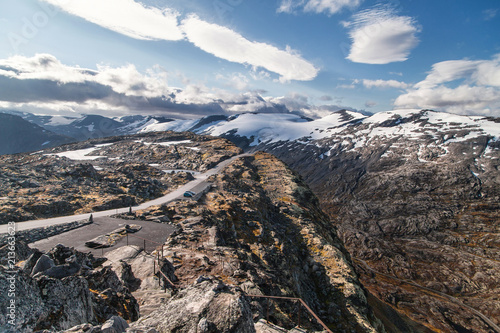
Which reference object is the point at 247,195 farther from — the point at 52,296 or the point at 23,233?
the point at 52,296

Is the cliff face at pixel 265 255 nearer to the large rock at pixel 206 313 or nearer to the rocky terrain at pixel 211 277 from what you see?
the rocky terrain at pixel 211 277

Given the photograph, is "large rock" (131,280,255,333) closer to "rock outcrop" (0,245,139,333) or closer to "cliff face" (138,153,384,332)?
"rock outcrop" (0,245,139,333)

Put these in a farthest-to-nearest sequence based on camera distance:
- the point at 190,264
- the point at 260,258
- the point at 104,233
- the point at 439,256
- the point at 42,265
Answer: the point at 439,256, the point at 260,258, the point at 104,233, the point at 190,264, the point at 42,265

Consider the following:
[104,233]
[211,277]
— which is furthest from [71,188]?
[211,277]

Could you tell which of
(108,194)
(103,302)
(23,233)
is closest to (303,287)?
(103,302)

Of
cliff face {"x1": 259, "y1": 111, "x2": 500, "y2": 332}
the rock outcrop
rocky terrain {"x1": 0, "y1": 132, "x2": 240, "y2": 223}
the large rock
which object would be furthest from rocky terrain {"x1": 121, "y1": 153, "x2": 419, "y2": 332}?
cliff face {"x1": 259, "y1": 111, "x2": 500, "y2": 332}

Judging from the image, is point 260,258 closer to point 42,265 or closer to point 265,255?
point 265,255

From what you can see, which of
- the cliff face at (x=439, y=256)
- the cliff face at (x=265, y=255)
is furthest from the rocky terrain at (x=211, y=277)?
the cliff face at (x=439, y=256)

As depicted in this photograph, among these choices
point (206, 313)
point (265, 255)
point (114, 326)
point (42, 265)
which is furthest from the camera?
point (265, 255)

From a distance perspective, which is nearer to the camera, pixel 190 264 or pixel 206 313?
pixel 206 313
